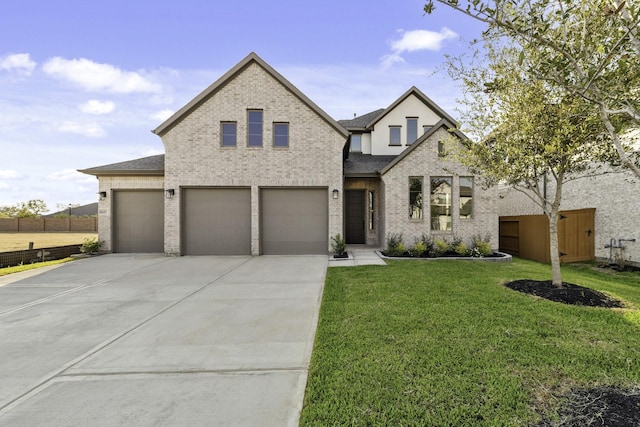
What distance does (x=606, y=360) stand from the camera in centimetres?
339

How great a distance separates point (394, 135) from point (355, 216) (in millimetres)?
5544

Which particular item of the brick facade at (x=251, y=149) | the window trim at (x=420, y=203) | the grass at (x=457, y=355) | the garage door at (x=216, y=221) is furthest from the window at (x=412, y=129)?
the grass at (x=457, y=355)

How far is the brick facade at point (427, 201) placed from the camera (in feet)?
40.0

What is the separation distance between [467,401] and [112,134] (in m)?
22.9

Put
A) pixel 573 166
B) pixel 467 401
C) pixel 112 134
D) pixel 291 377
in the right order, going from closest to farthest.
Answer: pixel 467 401, pixel 291 377, pixel 573 166, pixel 112 134

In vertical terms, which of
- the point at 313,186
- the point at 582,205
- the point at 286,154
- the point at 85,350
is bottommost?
the point at 85,350

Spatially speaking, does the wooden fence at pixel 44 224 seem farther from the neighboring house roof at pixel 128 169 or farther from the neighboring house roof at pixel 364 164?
the neighboring house roof at pixel 364 164

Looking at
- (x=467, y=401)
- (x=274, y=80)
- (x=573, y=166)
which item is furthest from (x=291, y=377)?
(x=274, y=80)

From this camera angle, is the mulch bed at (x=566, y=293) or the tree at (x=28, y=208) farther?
the tree at (x=28, y=208)

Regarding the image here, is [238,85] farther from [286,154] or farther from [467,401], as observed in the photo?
[467,401]

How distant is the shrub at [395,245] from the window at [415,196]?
1.12 m

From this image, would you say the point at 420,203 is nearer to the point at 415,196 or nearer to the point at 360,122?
the point at 415,196

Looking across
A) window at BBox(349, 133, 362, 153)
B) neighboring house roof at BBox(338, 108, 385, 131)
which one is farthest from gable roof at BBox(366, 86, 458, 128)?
window at BBox(349, 133, 362, 153)

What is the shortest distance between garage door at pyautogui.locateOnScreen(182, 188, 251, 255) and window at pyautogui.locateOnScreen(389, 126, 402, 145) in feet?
29.4
